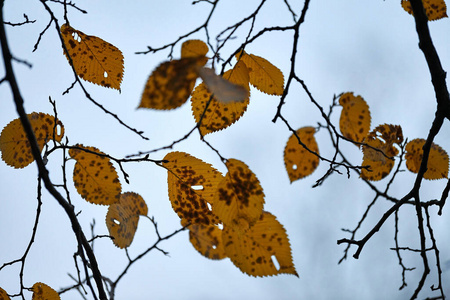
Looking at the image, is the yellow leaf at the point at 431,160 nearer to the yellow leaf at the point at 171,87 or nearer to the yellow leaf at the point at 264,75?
the yellow leaf at the point at 264,75

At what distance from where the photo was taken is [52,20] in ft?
3.08

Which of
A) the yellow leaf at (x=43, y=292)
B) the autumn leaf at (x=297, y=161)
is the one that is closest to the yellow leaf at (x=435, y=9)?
the autumn leaf at (x=297, y=161)

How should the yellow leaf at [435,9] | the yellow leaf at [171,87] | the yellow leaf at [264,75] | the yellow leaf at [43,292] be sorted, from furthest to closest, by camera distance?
the yellow leaf at [435,9] < the yellow leaf at [43,292] < the yellow leaf at [264,75] < the yellow leaf at [171,87]

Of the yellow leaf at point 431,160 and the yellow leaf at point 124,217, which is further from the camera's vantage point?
the yellow leaf at point 431,160

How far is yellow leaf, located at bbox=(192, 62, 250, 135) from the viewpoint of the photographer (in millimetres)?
758

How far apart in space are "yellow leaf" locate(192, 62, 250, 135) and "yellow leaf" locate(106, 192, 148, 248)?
0.29 m

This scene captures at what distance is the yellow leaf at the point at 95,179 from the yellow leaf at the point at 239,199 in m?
0.28

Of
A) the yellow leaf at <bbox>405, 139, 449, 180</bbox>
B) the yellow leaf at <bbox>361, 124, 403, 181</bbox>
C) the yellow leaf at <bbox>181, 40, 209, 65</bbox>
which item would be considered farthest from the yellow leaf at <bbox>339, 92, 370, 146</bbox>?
the yellow leaf at <bbox>181, 40, 209, 65</bbox>

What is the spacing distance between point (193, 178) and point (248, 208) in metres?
0.13

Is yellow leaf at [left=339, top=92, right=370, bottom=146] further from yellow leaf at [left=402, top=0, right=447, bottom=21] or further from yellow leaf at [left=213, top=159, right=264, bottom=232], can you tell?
yellow leaf at [left=213, top=159, right=264, bottom=232]

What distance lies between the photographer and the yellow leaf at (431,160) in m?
1.07

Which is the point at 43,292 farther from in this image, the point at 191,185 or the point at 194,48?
the point at 194,48

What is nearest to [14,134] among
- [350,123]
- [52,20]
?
[52,20]

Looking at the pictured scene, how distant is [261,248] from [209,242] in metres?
0.22
